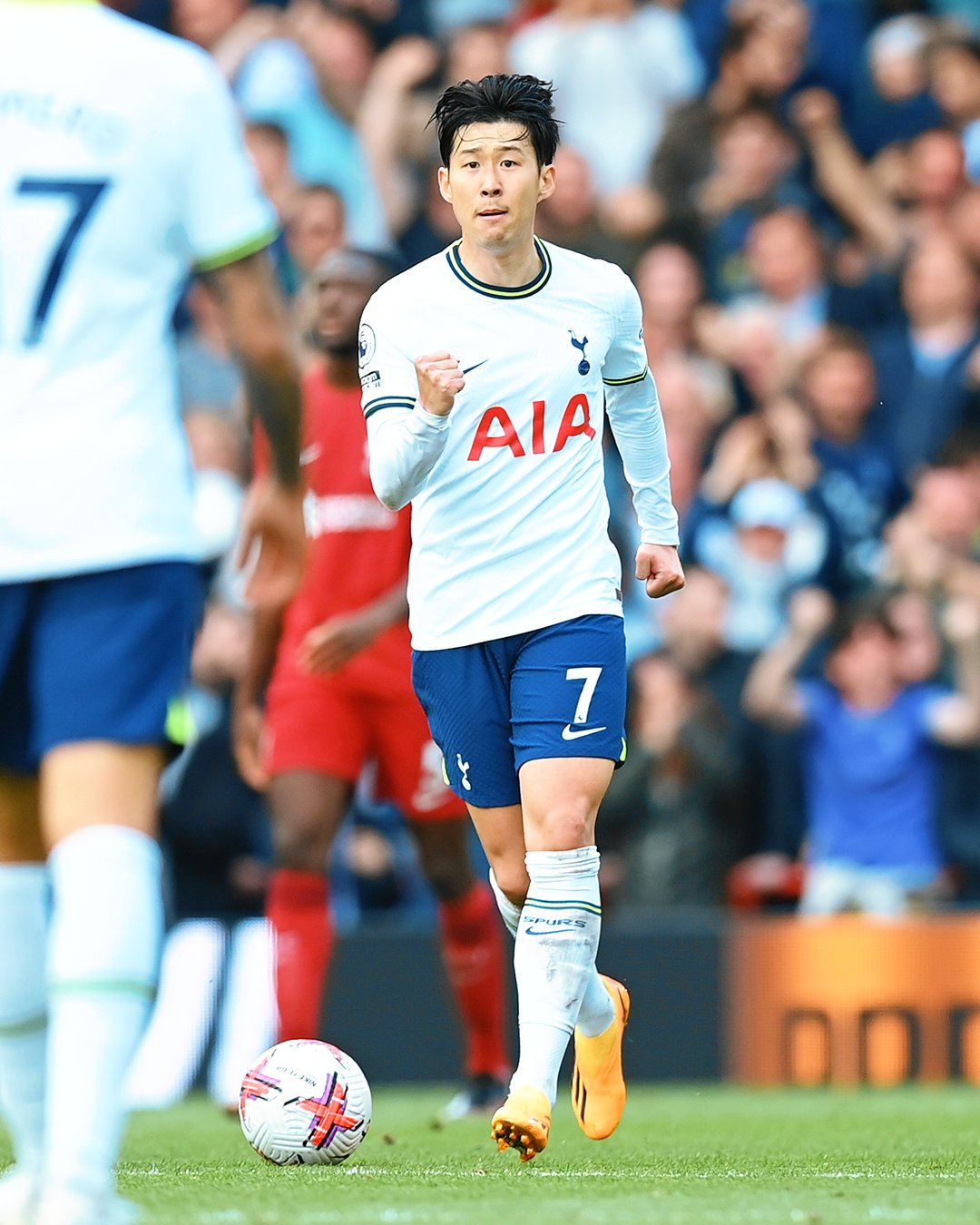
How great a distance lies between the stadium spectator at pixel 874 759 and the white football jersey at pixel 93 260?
6967mm

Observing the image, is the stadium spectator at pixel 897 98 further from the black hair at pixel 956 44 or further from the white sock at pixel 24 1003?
the white sock at pixel 24 1003

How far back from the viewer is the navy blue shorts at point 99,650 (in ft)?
12.2

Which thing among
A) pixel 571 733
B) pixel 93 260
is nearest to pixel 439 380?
pixel 571 733

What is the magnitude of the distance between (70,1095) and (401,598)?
4.18 metres

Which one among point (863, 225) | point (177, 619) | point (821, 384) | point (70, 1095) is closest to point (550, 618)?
point (177, 619)

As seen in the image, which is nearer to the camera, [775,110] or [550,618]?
[550,618]

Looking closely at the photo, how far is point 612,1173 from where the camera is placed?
5.49 m

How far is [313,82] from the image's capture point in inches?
537

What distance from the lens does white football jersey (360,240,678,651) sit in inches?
221

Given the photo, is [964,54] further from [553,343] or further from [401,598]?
[553,343]

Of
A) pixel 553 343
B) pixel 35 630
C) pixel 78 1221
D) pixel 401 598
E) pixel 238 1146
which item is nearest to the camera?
pixel 78 1221

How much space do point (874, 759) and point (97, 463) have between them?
718 cm

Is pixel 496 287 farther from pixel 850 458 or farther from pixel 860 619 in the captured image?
pixel 850 458

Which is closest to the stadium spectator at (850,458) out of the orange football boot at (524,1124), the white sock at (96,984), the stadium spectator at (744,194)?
the stadium spectator at (744,194)
